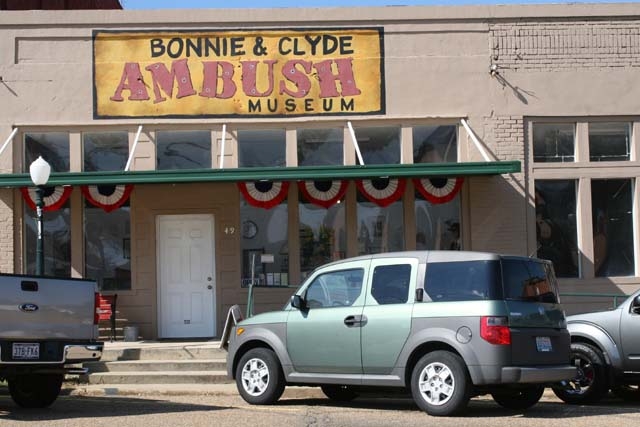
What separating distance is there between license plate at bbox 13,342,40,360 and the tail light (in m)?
4.88

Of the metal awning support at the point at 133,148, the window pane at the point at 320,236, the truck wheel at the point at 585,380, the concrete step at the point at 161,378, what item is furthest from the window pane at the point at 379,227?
the truck wheel at the point at 585,380

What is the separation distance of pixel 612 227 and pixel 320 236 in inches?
218

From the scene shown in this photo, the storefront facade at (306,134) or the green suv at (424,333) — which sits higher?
the storefront facade at (306,134)

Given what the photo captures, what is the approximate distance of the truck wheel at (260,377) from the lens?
11.8m

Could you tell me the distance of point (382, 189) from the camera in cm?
1784

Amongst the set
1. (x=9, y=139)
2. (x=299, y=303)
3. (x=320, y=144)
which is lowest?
(x=299, y=303)

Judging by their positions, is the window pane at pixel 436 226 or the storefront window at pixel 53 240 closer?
the storefront window at pixel 53 240

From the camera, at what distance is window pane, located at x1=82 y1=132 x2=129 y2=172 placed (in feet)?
59.9

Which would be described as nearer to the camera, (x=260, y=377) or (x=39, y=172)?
(x=260, y=377)

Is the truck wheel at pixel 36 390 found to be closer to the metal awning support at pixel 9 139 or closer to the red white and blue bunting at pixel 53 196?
the red white and blue bunting at pixel 53 196

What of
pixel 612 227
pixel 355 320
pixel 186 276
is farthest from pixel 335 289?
pixel 612 227

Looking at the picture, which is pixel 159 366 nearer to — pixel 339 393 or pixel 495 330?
pixel 339 393

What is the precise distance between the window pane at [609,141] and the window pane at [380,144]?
370 cm

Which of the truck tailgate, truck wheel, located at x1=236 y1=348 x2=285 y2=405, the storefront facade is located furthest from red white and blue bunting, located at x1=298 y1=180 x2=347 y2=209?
the truck tailgate
